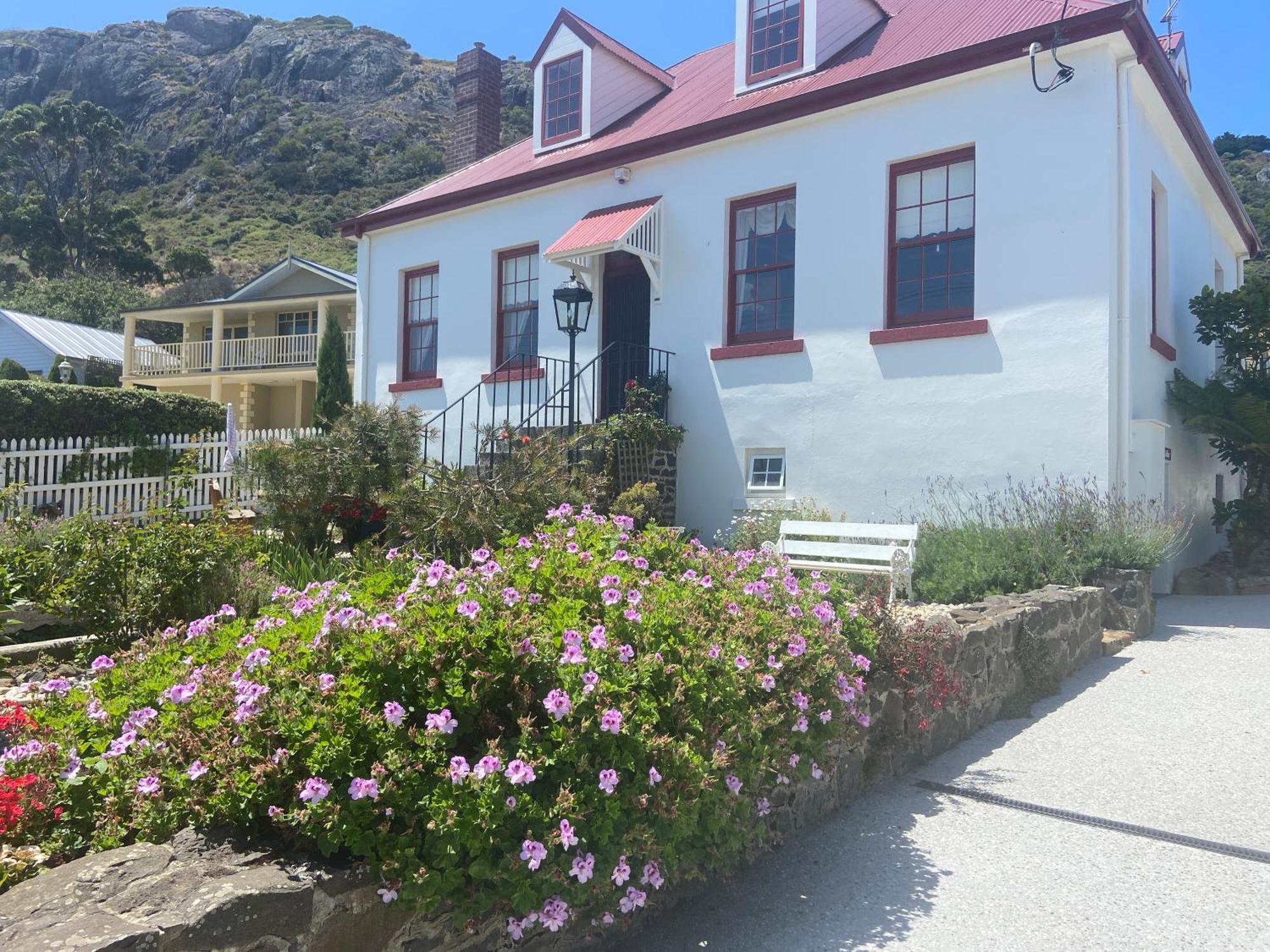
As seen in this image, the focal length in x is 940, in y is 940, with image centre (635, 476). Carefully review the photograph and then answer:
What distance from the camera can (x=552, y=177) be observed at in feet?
41.4

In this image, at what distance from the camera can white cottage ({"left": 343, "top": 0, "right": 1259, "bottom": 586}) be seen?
874 cm

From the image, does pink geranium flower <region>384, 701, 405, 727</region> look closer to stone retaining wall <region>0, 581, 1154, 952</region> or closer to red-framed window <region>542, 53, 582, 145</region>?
stone retaining wall <region>0, 581, 1154, 952</region>

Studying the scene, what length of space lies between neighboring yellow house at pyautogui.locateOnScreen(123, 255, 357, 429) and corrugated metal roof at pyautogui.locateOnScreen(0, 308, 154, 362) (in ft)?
9.03

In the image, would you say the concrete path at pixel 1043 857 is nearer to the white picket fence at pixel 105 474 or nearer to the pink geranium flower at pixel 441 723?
the pink geranium flower at pixel 441 723

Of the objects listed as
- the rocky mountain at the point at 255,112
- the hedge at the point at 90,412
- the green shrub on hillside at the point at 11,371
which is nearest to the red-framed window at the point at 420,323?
the hedge at the point at 90,412

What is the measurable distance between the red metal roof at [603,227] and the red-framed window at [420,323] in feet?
10.2

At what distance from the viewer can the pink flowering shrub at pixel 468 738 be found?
2430 millimetres

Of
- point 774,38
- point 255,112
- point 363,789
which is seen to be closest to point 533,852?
point 363,789

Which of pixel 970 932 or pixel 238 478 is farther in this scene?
pixel 238 478

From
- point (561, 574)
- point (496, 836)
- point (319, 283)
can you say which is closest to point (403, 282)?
point (561, 574)

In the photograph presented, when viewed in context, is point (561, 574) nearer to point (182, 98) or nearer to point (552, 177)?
point (552, 177)

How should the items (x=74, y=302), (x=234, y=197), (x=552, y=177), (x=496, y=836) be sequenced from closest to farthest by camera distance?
(x=496, y=836)
(x=552, y=177)
(x=74, y=302)
(x=234, y=197)

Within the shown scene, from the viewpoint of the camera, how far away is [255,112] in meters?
81.0

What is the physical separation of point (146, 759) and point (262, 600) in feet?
11.0
